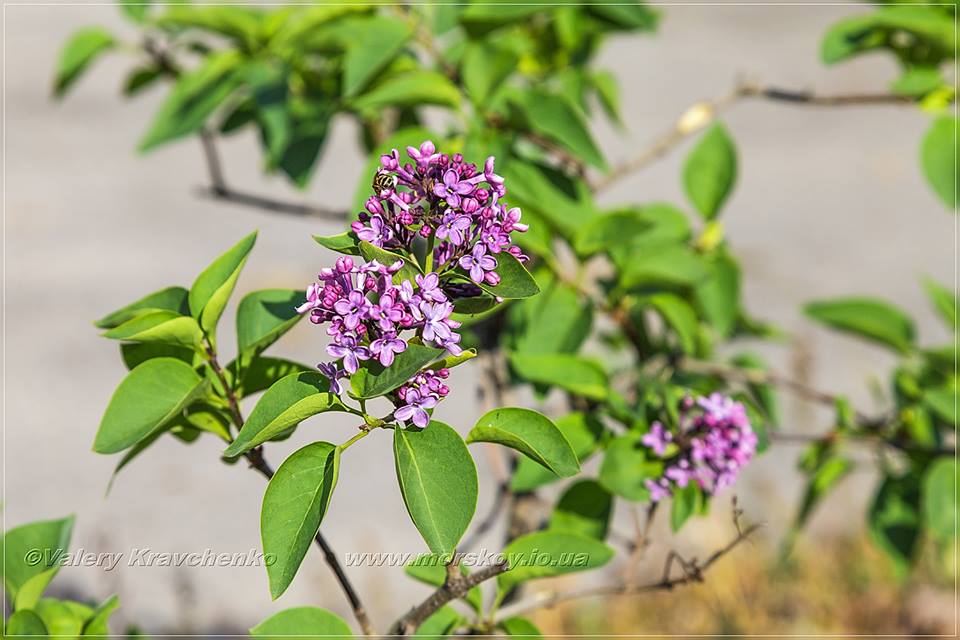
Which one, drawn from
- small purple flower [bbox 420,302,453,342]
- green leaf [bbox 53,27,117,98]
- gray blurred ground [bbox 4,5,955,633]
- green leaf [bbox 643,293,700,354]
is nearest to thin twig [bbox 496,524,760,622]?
green leaf [bbox 643,293,700,354]

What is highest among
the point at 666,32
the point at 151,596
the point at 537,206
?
the point at 666,32

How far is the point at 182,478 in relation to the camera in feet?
10.1

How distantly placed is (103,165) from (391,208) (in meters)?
4.64

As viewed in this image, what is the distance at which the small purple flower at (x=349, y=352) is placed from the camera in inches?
27.8

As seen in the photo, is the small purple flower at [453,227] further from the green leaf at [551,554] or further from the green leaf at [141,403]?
the green leaf at [551,554]

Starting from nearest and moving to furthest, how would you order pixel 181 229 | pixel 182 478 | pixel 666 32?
pixel 182 478
pixel 181 229
pixel 666 32

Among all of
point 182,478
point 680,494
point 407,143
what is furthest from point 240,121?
point 182,478

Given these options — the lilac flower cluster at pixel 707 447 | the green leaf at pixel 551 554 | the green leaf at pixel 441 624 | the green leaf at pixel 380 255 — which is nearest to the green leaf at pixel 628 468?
the lilac flower cluster at pixel 707 447

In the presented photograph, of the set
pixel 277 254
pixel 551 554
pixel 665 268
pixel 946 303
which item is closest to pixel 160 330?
pixel 551 554

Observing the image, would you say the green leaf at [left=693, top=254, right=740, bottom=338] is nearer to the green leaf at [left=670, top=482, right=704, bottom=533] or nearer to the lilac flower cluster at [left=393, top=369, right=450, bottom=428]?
the green leaf at [left=670, top=482, right=704, bottom=533]

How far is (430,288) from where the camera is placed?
2.33 feet

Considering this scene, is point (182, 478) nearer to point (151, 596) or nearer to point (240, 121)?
point (151, 596)

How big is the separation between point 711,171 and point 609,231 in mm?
307

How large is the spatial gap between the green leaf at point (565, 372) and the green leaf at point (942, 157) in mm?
506
